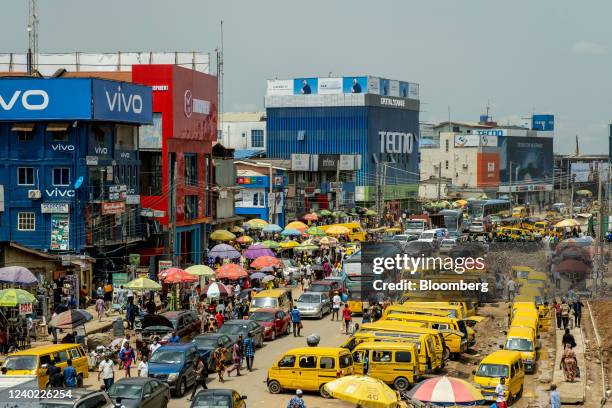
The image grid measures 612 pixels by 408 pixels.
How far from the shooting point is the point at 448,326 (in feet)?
126

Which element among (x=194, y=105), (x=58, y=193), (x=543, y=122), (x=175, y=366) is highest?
(x=543, y=122)

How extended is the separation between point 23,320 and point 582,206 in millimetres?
127995

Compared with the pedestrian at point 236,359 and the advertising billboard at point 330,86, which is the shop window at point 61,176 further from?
the advertising billboard at point 330,86

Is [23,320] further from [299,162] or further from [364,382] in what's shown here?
[299,162]

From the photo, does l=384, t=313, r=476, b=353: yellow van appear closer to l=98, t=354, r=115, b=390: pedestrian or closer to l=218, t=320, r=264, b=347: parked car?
l=218, t=320, r=264, b=347: parked car

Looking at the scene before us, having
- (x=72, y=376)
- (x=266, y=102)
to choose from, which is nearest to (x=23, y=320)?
(x=72, y=376)

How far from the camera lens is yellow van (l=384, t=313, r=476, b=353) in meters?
37.8

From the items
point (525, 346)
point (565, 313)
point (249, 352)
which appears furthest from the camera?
point (565, 313)

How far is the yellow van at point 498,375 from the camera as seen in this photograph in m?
31.3

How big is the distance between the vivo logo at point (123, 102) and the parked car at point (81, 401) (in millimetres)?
31655

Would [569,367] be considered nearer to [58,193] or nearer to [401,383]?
[401,383]

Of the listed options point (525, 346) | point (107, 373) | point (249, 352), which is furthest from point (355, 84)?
point (107, 373)

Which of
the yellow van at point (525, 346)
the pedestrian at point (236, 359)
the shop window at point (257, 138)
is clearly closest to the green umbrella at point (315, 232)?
the yellow van at point (525, 346)

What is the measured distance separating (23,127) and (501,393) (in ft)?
98.9
